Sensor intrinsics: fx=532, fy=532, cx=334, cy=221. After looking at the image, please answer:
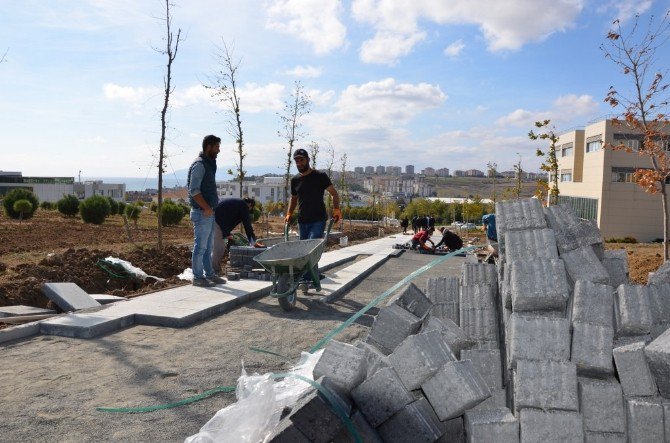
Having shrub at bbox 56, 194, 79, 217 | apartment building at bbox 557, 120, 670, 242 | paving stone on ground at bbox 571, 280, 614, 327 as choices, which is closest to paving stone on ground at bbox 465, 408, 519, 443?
paving stone on ground at bbox 571, 280, 614, 327

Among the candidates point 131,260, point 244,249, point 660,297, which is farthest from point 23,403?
point 131,260

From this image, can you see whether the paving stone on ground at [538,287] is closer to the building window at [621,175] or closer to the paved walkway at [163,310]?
the paved walkway at [163,310]

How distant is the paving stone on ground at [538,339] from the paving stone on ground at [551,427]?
32cm

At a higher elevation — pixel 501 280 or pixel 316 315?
pixel 501 280

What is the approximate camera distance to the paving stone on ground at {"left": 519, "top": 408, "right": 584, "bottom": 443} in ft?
8.92

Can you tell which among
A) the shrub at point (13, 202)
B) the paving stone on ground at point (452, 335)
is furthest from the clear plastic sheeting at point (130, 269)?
the shrub at point (13, 202)

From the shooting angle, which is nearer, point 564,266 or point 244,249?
point 564,266

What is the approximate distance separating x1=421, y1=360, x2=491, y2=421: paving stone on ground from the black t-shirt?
4.35 m

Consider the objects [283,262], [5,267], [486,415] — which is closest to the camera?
[486,415]

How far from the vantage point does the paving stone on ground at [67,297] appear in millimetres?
5586

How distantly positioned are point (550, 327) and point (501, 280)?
0.87 meters

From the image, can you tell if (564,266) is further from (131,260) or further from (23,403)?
(131,260)

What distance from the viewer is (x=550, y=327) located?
9.93 feet

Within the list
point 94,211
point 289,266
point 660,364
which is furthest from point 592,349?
point 94,211
